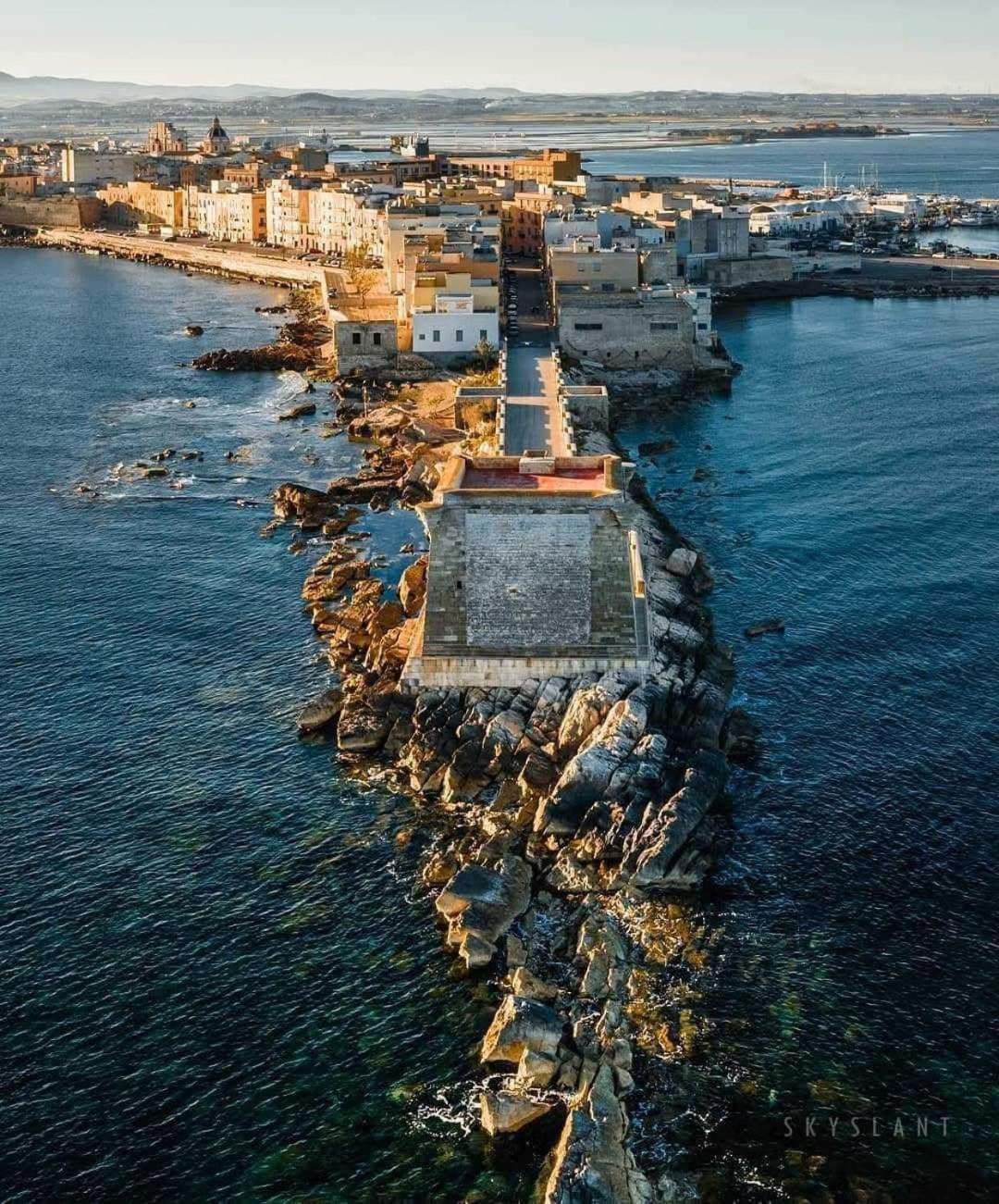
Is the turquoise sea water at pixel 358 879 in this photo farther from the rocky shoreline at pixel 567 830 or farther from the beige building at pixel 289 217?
the beige building at pixel 289 217

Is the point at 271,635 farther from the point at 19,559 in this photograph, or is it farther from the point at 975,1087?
the point at 975,1087

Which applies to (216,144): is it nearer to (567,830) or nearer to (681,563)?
(681,563)

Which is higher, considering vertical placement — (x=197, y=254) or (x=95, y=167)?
(x=95, y=167)

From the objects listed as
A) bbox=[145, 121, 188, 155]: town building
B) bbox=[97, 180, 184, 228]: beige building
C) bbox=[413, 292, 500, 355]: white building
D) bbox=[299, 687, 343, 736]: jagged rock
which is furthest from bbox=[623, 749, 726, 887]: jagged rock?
bbox=[145, 121, 188, 155]: town building

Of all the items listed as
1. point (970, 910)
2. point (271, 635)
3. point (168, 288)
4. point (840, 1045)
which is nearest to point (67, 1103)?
point (840, 1045)

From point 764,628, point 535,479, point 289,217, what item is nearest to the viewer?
point 535,479

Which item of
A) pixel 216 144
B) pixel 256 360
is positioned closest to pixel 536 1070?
pixel 256 360
